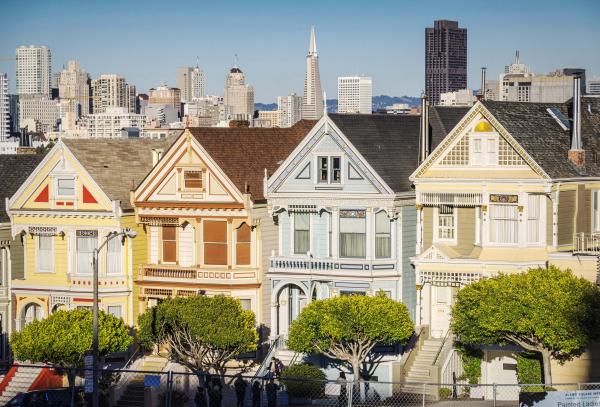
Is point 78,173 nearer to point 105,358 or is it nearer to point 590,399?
point 105,358

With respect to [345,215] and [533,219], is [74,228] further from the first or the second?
[533,219]

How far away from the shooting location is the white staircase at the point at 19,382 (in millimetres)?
47759

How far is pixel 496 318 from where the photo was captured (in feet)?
137

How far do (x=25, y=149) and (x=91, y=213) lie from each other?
26.0 metres

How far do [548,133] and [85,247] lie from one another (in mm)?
17326

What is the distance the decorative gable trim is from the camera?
4547 cm

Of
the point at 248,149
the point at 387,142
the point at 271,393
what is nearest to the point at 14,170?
the point at 248,149

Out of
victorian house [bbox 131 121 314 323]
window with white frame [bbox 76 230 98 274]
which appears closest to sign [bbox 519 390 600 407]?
victorian house [bbox 131 121 314 323]

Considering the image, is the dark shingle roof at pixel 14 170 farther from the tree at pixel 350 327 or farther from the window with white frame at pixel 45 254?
the tree at pixel 350 327

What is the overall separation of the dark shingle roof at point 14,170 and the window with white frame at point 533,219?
21895 mm

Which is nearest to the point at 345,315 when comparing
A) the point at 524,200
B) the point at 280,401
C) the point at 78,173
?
the point at 280,401

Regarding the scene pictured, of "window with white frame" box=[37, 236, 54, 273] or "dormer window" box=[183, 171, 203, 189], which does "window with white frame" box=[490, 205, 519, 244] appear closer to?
"dormer window" box=[183, 171, 203, 189]

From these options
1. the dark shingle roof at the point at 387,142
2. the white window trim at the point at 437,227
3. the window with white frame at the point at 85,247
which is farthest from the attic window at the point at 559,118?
the window with white frame at the point at 85,247

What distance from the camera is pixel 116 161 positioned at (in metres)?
55.6
